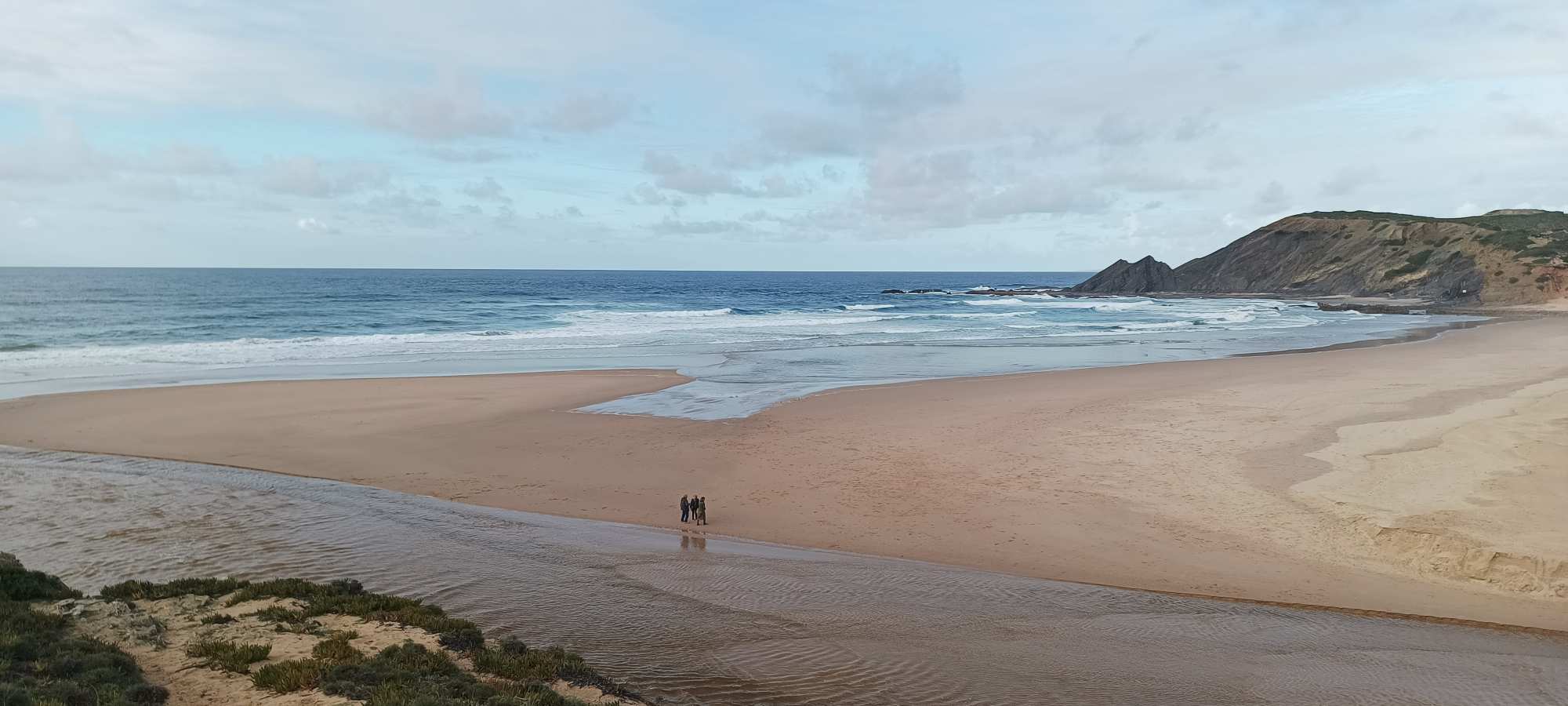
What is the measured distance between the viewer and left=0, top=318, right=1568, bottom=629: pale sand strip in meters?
10.2

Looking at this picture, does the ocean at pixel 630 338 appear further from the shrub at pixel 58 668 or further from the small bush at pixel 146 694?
the small bush at pixel 146 694

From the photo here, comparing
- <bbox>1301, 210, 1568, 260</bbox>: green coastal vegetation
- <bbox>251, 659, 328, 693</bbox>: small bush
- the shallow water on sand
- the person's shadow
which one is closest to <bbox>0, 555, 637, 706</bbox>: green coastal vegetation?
<bbox>251, 659, 328, 693</bbox>: small bush

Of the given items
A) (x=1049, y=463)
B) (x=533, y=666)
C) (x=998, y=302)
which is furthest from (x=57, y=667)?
(x=998, y=302)

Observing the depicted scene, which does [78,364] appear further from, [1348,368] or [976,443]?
[1348,368]

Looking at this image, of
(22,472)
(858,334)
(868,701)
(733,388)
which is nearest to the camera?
(868,701)

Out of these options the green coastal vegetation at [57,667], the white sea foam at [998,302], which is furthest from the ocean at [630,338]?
the green coastal vegetation at [57,667]

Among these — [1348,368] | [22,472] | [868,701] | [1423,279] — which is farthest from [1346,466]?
[1423,279]

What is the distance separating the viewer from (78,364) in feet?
96.1

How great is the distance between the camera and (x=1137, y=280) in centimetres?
9756

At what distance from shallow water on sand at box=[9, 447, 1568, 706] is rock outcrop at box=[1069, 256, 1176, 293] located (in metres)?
92.1

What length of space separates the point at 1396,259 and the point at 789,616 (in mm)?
90826

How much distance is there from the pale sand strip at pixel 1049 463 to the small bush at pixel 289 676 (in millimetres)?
5969

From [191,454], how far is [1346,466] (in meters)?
20.2

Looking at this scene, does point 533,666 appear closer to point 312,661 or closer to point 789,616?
point 312,661
